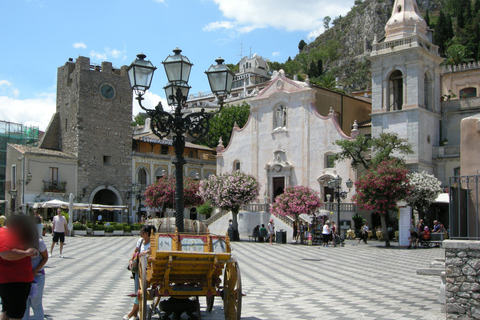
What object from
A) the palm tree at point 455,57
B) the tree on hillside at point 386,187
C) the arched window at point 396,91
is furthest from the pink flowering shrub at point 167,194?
the palm tree at point 455,57

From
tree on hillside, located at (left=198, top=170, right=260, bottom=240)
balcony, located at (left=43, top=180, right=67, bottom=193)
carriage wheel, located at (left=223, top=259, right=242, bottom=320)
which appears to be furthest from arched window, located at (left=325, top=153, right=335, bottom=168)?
carriage wheel, located at (left=223, top=259, right=242, bottom=320)

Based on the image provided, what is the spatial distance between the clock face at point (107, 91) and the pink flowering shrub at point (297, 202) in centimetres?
2398

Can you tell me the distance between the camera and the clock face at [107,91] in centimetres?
4938

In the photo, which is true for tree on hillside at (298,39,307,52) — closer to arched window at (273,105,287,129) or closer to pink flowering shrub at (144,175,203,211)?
arched window at (273,105,287,129)

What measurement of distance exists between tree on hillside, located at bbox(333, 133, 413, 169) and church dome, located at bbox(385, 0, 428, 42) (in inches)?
313

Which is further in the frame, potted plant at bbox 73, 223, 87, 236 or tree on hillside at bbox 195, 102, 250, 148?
tree on hillside at bbox 195, 102, 250, 148

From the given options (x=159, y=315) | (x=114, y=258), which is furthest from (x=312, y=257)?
(x=159, y=315)

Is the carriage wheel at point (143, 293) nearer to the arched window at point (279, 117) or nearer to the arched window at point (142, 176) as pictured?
the arched window at point (279, 117)

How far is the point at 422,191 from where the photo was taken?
30969 mm

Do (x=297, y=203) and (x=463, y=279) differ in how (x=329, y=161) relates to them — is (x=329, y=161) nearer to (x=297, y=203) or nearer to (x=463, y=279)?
(x=297, y=203)

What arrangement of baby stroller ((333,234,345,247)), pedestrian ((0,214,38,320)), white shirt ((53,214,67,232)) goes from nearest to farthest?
pedestrian ((0,214,38,320))
white shirt ((53,214,67,232))
baby stroller ((333,234,345,247))

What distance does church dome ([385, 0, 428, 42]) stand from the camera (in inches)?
1489

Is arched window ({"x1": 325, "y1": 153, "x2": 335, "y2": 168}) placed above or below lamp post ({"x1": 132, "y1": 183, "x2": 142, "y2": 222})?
above

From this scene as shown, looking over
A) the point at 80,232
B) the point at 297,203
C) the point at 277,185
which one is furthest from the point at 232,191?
the point at 80,232
